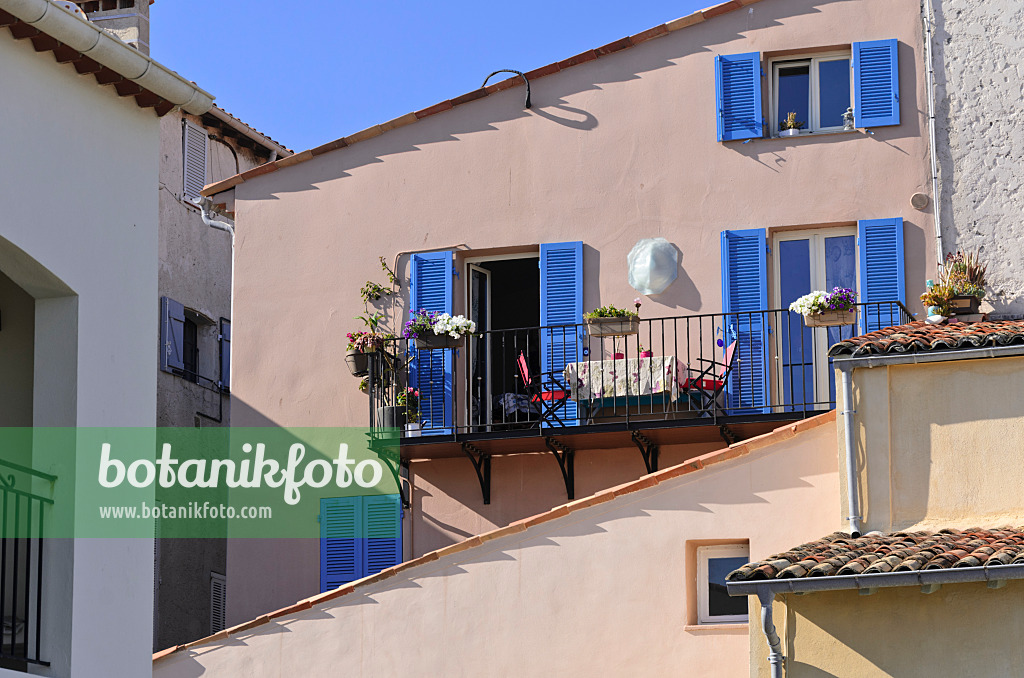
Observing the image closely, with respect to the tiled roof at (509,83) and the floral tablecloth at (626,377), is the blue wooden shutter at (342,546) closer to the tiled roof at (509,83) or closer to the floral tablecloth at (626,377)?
the floral tablecloth at (626,377)

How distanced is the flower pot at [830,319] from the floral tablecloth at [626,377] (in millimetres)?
1392

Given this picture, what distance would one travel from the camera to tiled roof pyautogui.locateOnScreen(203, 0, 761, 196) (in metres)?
17.0

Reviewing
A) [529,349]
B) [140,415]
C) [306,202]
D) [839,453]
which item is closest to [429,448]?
[529,349]

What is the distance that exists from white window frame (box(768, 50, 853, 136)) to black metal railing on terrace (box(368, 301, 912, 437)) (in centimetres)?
205

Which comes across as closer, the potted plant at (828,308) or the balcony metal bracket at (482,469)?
the potted plant at (828,308)

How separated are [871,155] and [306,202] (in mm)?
6185

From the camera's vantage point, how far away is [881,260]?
16188 millimetres

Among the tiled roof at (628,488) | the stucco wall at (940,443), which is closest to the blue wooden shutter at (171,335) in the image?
the tiled roof at (628,488)

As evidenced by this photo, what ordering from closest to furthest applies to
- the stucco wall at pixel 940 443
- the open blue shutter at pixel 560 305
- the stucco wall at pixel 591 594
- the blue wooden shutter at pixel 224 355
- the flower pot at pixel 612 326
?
the stucco wall at pixel 940 443 < the stucco wall at pixel 591 594 < the flower pot at pixel 612 326 < the open blue shutter at pixel 560 305 < the blue wooden shutter at pixel 224 355

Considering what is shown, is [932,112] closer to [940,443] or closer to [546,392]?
[546,392]

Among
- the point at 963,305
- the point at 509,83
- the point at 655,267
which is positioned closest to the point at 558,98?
the point at 509,83

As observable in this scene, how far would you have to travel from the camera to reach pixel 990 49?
16.5m

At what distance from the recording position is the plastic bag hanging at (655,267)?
16.7 meters

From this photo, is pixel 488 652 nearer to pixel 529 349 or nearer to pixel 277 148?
pixel 529 349
